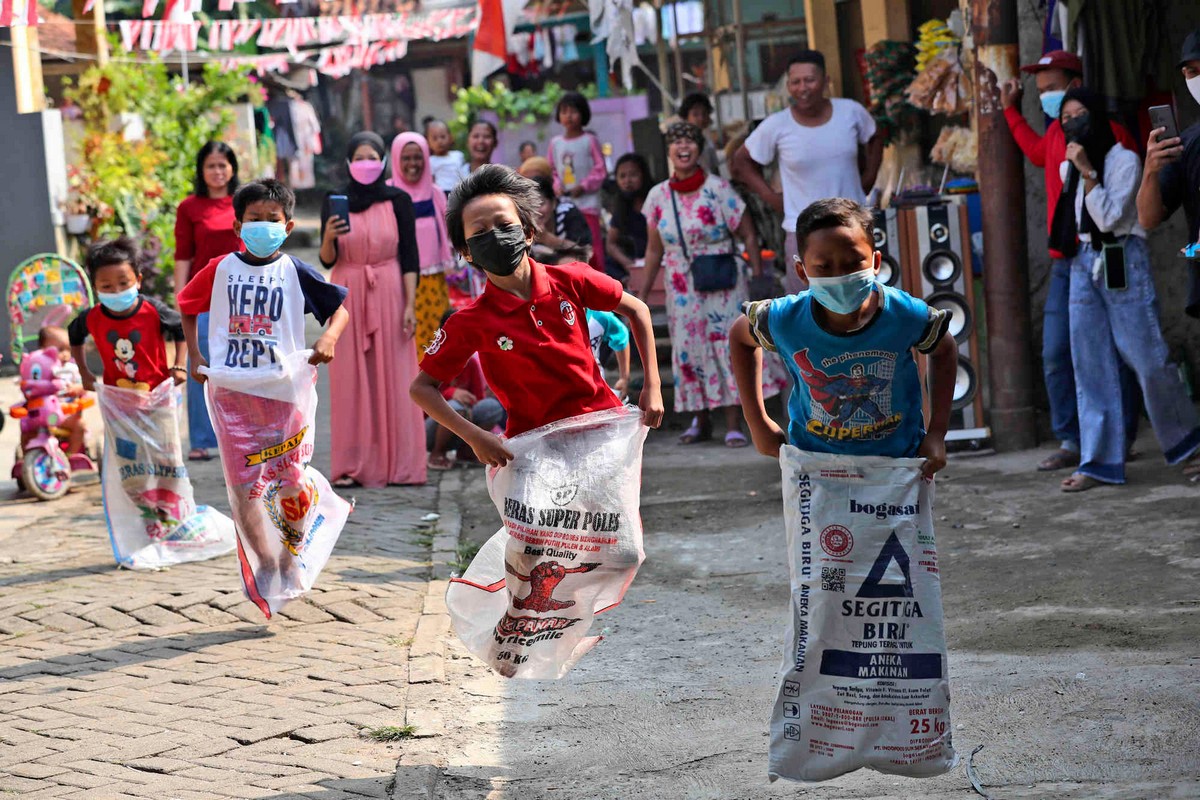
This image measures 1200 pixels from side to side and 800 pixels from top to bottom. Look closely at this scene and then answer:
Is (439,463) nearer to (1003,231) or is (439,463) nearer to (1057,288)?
(1003,231)

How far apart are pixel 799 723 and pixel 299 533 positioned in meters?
2.92

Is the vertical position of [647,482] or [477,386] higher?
[477,386]

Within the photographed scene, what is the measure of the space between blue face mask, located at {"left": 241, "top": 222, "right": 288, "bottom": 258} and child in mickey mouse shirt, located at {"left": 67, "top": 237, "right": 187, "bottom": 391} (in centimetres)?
137

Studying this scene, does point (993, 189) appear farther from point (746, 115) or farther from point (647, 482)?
point (746, 115)

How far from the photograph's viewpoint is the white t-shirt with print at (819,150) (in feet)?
30.7

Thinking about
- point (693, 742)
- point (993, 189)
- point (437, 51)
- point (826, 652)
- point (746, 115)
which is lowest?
point (693, 742)

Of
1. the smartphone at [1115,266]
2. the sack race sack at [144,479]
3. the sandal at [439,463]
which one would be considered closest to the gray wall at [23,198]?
the sandal at [439,463]

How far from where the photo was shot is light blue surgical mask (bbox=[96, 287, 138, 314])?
7.35m

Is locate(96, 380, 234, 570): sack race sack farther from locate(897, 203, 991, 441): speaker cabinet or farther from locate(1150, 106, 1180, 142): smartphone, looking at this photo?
locate(1150, 106, 1180, 142): smartphone

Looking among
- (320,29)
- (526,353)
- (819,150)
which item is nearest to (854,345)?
(526,353)

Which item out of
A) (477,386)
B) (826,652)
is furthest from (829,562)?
(477,386)

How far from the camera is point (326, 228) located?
8.70m

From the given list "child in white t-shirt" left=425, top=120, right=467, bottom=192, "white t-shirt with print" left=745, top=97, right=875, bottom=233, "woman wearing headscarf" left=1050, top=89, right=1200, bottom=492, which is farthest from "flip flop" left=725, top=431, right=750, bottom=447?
"child in white t-shirt" left=425, top=120, right=467, bottom=192

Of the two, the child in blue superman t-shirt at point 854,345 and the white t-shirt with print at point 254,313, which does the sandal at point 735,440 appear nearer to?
the white t-shirt with print at point 254,313
